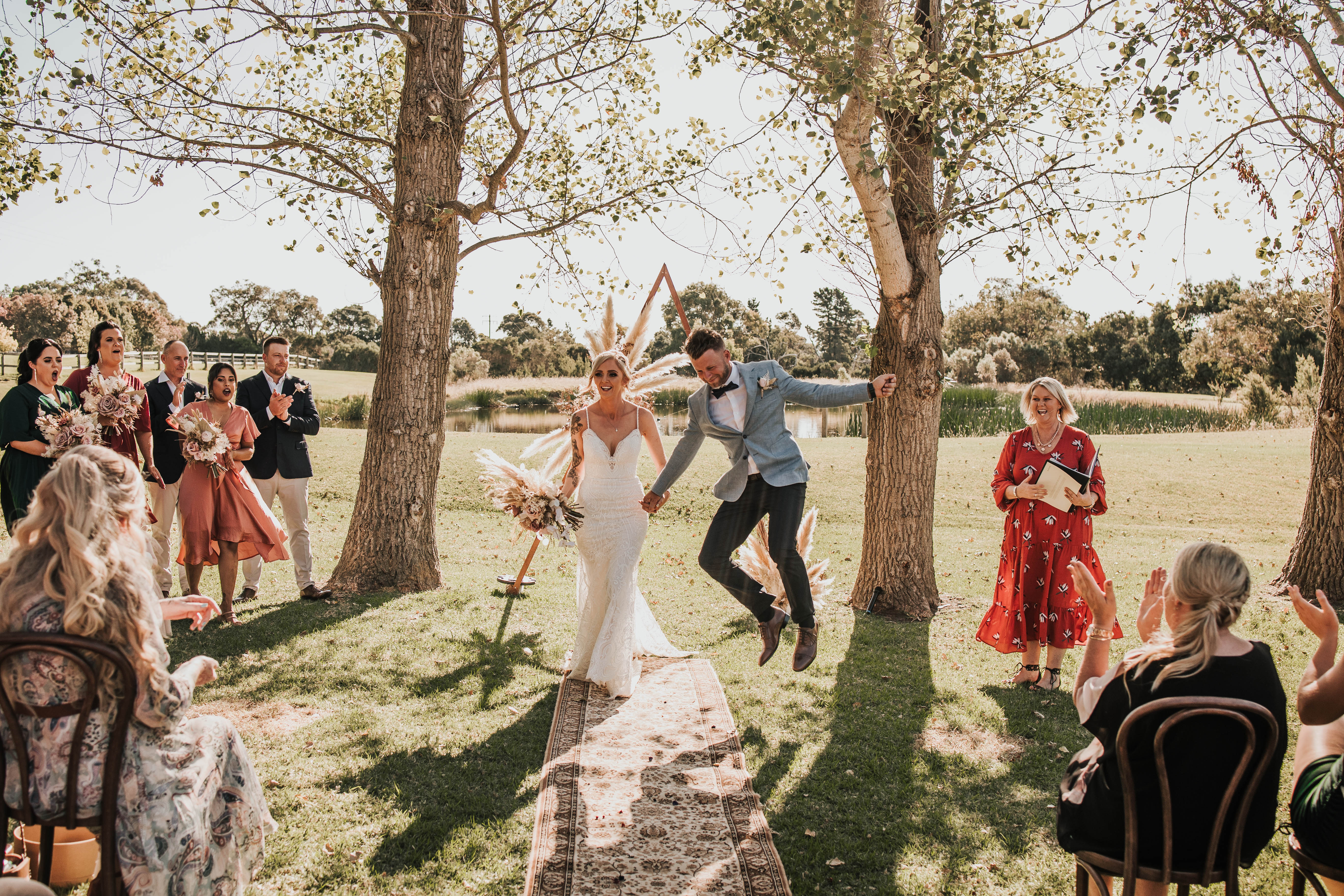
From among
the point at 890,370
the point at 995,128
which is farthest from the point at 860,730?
the point at 995,128

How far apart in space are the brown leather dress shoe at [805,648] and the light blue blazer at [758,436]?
0.98 metres

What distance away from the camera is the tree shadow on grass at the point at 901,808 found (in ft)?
11.8

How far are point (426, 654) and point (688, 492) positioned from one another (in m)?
9.08

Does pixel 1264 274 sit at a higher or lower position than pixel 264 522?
higher

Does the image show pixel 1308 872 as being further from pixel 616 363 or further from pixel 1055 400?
pixel 616 363

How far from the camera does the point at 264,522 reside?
7016 mm

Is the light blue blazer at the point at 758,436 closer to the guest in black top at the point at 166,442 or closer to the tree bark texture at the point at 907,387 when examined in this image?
the tree bark texture at the point at 907,387

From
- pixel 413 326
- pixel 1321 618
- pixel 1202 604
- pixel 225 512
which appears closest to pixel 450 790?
pixel 1202 604

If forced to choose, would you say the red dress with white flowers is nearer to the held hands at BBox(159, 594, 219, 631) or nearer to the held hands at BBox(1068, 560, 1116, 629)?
the held hands at BBox(1068, 560, 1116, 629)

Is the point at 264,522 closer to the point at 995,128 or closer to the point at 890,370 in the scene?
the point at 890,370

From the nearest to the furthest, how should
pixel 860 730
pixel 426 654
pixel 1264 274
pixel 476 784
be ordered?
pixel 476 784
pixel 860 730
pixel 426 654
pixel 1264 274

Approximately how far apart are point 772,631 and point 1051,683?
1.95m

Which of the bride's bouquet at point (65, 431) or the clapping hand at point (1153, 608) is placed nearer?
the clapping hand at point (1153, 608)

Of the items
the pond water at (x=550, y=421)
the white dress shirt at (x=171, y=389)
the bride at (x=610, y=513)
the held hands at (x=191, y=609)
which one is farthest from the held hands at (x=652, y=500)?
the pond water at (x=550, y=421)
